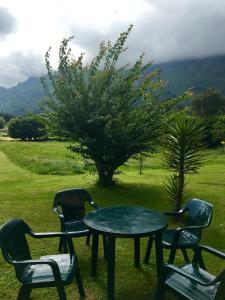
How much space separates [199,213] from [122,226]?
5.74 ft

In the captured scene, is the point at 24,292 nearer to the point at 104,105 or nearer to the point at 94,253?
the point at 94,253

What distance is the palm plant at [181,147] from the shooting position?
945cm

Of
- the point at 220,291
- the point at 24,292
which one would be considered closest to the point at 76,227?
the point at 24,292

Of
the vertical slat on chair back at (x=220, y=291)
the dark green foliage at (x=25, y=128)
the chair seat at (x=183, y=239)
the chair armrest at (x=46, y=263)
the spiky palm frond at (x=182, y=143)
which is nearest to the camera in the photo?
the vertical slat on chair back at (x=220, y=291)

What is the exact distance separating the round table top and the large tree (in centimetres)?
599

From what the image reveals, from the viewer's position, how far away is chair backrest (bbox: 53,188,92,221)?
748cm

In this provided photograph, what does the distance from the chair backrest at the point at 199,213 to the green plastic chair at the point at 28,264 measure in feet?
7.95

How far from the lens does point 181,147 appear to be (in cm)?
965

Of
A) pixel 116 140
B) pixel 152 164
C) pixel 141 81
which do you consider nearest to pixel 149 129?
pixel 116 140

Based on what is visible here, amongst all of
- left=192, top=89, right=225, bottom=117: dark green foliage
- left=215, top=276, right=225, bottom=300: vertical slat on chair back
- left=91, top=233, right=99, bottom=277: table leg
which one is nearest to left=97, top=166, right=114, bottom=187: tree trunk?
left=91, top=233, right=99, bottom=277: table leg

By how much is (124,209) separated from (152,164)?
19070mm

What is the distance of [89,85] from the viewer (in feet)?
42.1

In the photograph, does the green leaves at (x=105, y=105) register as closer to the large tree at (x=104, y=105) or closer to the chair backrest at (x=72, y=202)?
the large tree at (x=104, y=105)

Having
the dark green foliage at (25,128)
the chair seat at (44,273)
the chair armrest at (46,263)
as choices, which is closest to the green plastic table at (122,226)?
the chair seat at (44,273)
